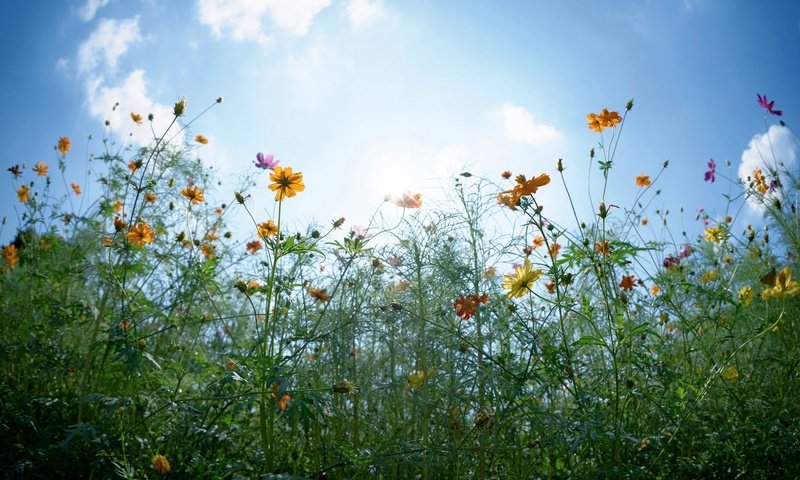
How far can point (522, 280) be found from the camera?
1.91 metres

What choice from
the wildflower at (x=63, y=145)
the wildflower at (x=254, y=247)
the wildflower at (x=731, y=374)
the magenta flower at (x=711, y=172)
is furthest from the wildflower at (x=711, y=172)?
the wildflower at (x=63, y=145)

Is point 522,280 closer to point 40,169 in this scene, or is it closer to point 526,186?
point 526,186

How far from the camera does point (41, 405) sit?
2369 millimetres

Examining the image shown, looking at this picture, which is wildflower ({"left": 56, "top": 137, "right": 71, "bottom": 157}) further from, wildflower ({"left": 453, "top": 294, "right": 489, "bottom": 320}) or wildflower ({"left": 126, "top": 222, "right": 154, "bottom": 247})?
wildflower ({"left": 453, "top": 294, "right": 489, "bottom": 320})

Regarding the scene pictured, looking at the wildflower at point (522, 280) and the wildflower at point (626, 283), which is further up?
the wildflower at point (626, 283)

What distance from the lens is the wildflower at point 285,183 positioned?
1997 millimetres

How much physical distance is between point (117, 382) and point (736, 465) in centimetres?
290

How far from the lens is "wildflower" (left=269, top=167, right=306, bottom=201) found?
200 cm

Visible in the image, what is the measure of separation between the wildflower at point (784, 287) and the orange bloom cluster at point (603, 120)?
954 millimetres

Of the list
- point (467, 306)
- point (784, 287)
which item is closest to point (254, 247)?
point (467, 306)

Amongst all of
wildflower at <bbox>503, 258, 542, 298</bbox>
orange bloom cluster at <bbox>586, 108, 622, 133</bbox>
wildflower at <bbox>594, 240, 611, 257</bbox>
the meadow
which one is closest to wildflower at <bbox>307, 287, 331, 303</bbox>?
the meadow

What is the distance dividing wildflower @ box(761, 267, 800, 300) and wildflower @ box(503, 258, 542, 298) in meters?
0.79

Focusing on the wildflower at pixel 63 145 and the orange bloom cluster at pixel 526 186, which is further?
the wildflower at pixel 63 145

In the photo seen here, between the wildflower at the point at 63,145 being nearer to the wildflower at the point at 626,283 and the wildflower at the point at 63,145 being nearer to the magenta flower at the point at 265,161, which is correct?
the magenta flower at the point at 265,161
